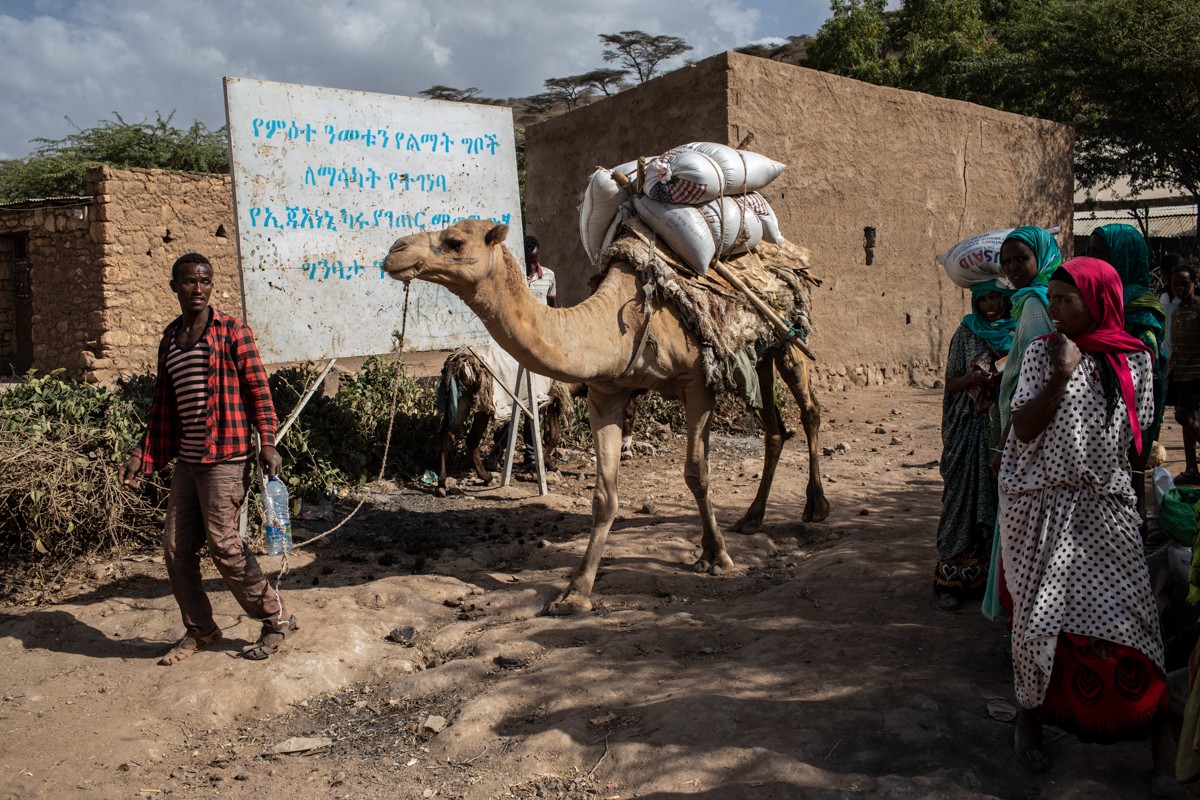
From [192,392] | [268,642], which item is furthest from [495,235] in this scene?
[268,642]

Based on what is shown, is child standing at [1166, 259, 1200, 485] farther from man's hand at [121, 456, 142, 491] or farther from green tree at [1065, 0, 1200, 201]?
green tree at [1065, 0, 1200, 201]

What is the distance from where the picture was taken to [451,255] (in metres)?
4.36

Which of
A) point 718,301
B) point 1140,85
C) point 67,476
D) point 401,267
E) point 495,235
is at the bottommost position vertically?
point 67,476

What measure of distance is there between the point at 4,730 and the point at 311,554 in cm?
232

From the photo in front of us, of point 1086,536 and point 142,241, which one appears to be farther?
point 142,241

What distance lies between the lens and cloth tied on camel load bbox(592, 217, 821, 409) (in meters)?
5.59

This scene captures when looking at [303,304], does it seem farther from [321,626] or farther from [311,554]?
[321,626]

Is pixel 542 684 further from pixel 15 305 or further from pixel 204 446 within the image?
pixel 15 305

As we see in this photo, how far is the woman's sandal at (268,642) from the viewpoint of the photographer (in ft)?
14.9

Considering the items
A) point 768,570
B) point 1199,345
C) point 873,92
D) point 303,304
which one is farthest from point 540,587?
point 873,92

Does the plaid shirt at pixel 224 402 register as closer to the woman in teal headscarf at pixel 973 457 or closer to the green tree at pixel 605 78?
the woman in teal headscarf at pixel 973 457

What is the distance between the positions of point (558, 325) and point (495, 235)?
66 cm

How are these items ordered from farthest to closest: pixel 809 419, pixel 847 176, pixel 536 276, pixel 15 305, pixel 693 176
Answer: pixel 15 305
pixel 847 176
pixel 536 276
pixel 809 419
pixel 693 176

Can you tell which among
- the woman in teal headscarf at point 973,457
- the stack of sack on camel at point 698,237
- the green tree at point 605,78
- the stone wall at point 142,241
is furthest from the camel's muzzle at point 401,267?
the green tree at point 605,78
